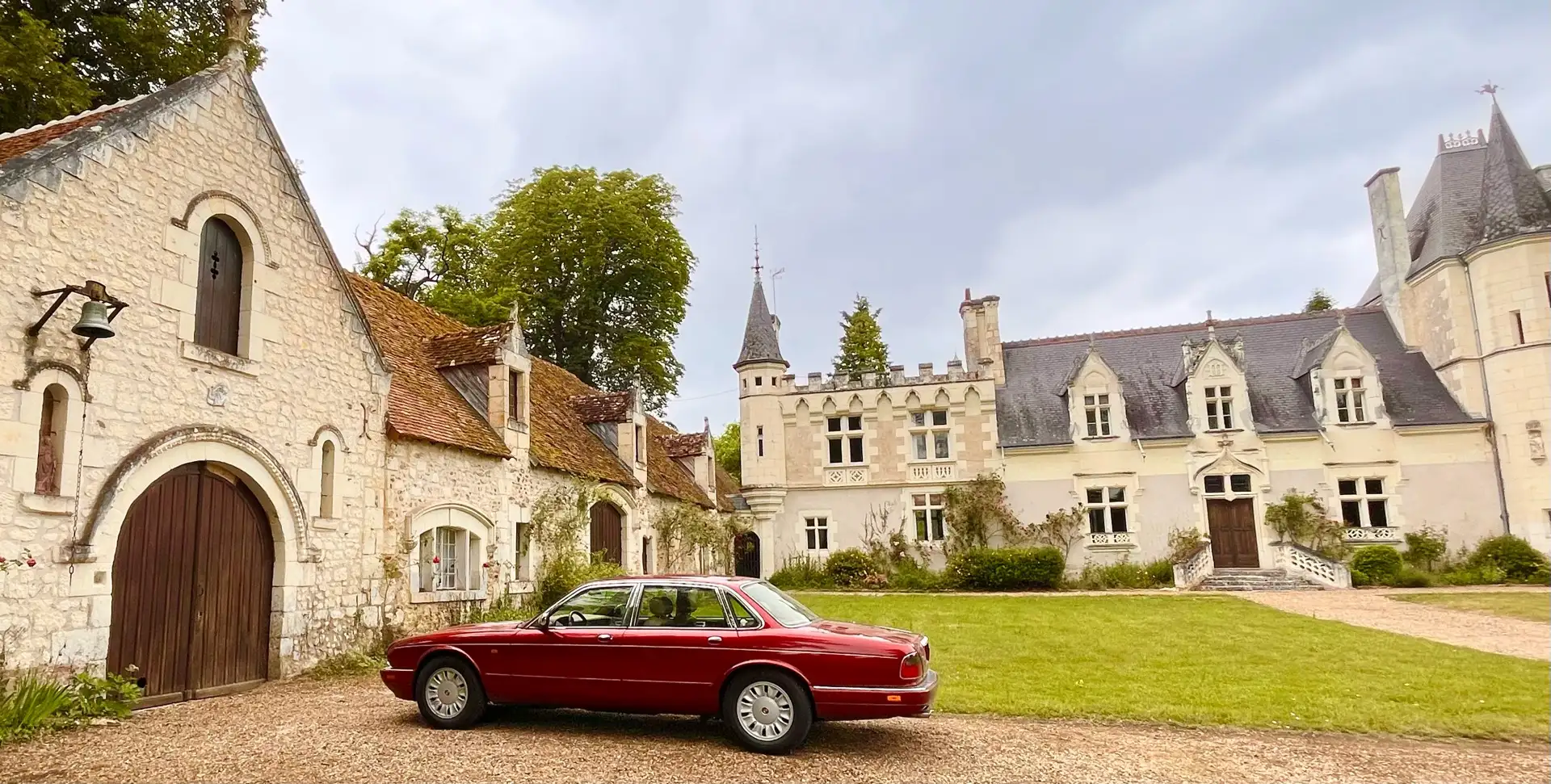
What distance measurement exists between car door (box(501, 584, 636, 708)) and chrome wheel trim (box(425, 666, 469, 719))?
447 millimetres

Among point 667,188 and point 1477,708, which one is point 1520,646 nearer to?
point 1477,708

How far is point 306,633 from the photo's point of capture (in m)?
10.6

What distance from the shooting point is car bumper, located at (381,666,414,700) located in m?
7.68

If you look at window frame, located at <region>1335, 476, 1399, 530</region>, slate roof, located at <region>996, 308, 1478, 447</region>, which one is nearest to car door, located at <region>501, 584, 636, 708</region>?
slate roof, located at <region>996, 308, 1478, 447</region>

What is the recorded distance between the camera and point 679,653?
709 centimetres

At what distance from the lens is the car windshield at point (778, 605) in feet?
23.9

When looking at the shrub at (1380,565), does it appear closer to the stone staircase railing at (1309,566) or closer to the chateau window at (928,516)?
the stone staircase railing at (1309,566)

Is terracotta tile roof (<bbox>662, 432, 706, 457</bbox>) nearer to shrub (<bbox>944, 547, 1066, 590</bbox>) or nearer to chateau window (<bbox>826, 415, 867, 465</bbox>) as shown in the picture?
chateau window (<bbox>826, 415, 867, 465</bbox>)

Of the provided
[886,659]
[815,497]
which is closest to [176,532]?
[886,659]

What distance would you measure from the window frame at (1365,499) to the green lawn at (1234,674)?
10969 millimetres

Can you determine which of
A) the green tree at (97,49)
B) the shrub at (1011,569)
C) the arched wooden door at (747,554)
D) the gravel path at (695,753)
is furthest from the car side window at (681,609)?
the arched wooden door at (747,554)

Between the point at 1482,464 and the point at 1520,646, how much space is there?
15856mm

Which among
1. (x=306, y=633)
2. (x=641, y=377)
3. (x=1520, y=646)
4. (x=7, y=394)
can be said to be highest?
(x=641, y=377)

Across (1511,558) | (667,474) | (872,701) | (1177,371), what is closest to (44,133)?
(872,701)
